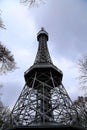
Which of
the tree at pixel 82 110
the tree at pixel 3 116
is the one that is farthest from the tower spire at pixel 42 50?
the tree at pixel 3 116

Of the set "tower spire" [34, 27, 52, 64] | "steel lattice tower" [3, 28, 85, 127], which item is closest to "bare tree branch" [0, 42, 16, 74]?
"steel lattice tower" [3, 28, 85, 127]

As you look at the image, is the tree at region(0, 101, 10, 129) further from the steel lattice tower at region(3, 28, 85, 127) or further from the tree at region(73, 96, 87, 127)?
the tree at region(73, 96, 87, 127)

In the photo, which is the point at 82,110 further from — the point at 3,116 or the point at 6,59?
the point at 6,59

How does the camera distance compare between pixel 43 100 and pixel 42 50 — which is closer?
pixel 43 100

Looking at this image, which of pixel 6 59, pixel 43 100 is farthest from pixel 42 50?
pixel 6 59

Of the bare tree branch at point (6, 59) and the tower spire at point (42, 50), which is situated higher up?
the tower spire at point (42, 50)

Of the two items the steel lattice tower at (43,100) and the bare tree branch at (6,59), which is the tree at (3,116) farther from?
the bare tree branch at (6,59)

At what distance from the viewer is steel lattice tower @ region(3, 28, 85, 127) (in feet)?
79.5

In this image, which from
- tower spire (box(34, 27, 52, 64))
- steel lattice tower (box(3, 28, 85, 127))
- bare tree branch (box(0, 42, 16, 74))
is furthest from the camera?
tower spire (box(34, 27, 52, 64))

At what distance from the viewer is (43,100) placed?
86.7 ft

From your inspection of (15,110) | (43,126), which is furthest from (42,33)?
(43,126)

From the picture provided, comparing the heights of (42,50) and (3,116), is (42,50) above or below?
above

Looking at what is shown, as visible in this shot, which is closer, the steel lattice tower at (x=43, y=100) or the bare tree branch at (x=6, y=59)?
the bare tree branch at (x=6, y=59)

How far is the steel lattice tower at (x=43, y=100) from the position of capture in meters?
24.2
